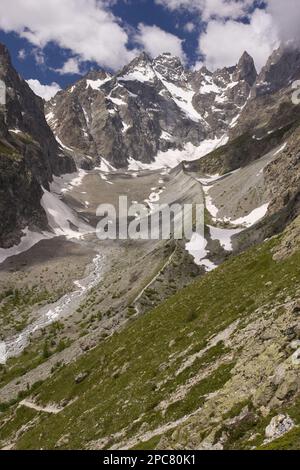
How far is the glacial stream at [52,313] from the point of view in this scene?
83.4 meters

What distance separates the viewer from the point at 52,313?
329ft

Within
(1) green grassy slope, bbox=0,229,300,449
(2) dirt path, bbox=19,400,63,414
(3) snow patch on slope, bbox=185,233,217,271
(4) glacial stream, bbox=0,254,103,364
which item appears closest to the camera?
(1) green grassy slope, bbox=0,229,300,449

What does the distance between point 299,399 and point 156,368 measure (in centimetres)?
1723

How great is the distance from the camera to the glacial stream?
83.4 m

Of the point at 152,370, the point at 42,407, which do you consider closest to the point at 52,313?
the point at 42,407

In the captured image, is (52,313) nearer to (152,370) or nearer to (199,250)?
(199,250)

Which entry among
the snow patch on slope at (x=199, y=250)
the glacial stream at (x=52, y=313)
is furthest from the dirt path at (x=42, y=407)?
the snow patch on slope at (x=199, y=250)

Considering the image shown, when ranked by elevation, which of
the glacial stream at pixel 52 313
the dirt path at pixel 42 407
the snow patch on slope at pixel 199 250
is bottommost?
the glacial stream at pixel 52 313

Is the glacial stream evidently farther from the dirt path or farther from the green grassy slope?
the green grassy slope

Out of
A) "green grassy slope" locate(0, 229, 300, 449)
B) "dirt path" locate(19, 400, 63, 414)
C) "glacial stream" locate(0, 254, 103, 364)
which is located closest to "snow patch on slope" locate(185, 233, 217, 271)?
"glacial stream" locate(0, 254, 103, 364)

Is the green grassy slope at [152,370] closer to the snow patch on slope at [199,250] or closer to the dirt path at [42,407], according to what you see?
the dirt path at [42,407]
